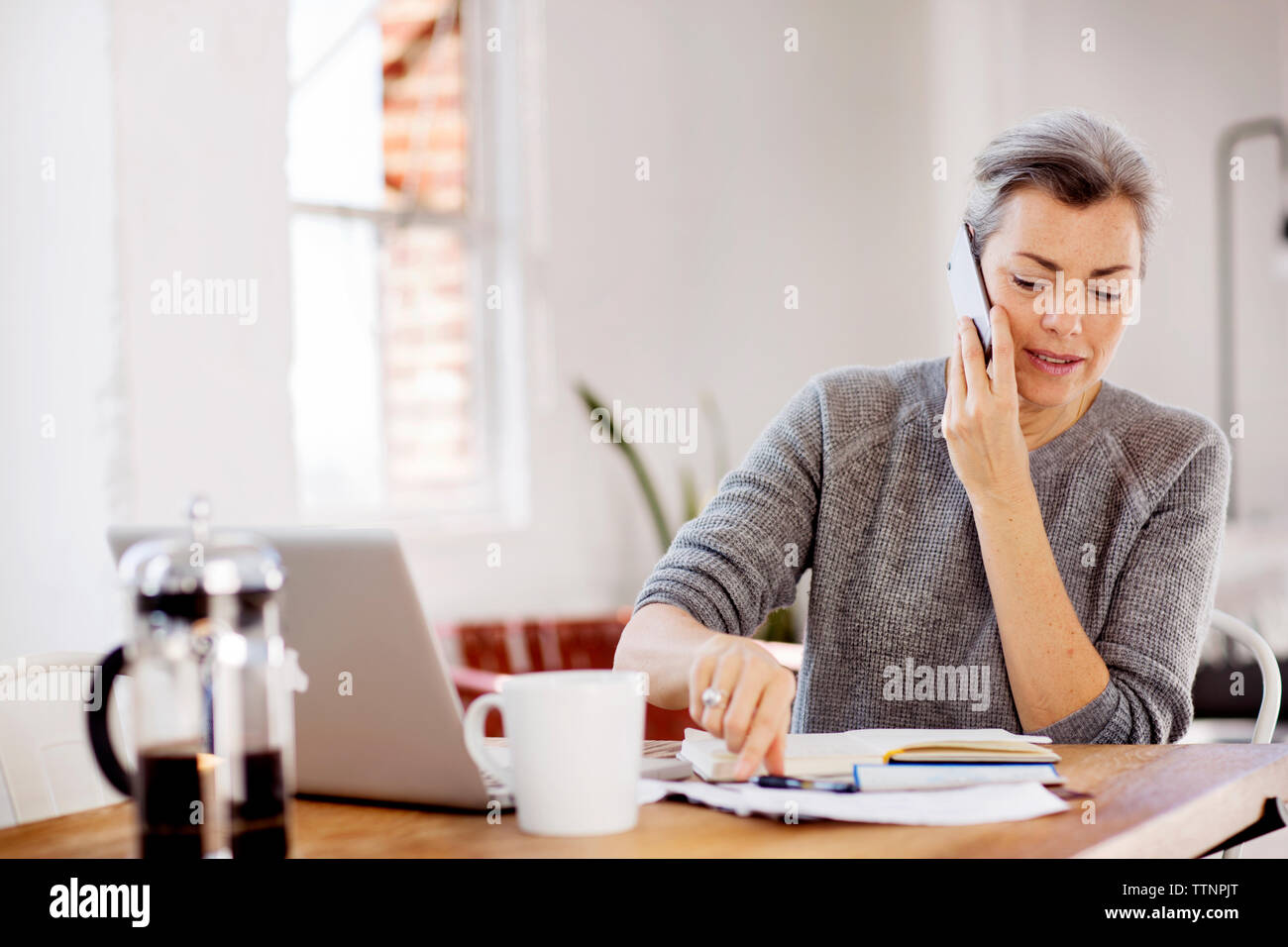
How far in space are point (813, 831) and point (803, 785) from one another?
97mm

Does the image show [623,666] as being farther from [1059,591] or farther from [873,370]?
[873,370]

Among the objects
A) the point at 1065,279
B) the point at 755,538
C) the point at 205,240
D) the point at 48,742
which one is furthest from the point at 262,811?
the point at 205,240

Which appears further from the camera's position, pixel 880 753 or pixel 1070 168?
pixel 1070 168

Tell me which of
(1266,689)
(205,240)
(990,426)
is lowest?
(1266,689)

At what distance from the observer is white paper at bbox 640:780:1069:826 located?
0.91m

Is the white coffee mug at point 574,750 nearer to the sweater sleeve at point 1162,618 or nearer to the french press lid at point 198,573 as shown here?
the french press lid at point 198,573

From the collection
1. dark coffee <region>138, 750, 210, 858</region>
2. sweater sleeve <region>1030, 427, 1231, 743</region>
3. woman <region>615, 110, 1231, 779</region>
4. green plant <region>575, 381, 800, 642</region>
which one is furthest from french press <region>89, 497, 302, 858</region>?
green plant <region>575, 381, 800, 642</region>

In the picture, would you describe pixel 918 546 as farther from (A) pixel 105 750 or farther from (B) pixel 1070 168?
(A) pixel 105 750

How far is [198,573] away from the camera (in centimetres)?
80

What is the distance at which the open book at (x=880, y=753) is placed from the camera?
1041mm

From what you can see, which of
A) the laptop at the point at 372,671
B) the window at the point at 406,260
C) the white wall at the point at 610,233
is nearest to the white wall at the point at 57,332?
the white wall at the point at 610,233

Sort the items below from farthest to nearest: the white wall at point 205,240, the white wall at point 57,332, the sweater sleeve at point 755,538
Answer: the white wall at point 205,240 → the white wall at point 57,332 → the sweater sleeve at point 755,538

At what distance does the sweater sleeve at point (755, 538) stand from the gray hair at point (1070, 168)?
1.08 feet

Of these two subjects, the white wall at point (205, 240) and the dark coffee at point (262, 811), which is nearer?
the dark coffee at point (262, 811)
